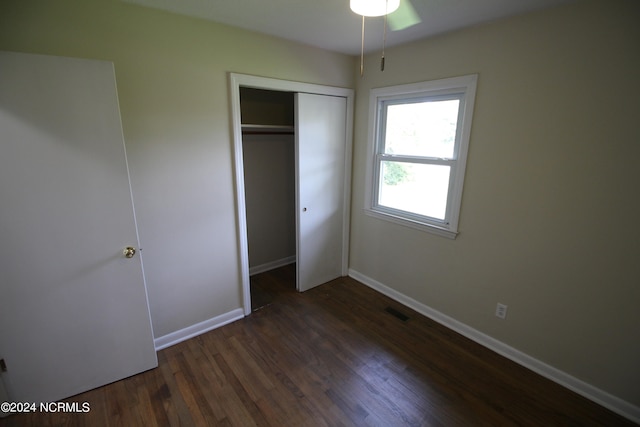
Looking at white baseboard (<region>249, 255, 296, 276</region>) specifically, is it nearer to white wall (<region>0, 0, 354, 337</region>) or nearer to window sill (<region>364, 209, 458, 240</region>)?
white wall (<region>0, 0, 354, 337</region>)

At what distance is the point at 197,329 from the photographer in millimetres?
2400

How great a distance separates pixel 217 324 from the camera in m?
2.50

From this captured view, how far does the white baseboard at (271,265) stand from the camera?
3.50 meters

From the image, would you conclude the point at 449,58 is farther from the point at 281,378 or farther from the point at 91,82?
the point at 281,378

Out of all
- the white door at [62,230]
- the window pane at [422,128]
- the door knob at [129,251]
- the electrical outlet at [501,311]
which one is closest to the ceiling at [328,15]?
the window pane at [422,128]

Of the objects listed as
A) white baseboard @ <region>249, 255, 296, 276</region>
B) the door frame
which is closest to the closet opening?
white baseboard @ <region>249, 255, 296, 276</region>

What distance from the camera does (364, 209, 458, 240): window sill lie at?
7.89ft

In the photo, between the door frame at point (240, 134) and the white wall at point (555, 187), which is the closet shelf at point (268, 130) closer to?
the door frame at point (240, 134)

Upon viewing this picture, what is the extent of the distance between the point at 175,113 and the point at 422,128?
1.96 meters

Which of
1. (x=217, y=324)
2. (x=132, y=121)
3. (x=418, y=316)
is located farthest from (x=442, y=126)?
(x=217, y=324)

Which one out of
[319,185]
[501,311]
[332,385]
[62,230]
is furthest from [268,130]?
[501,311]

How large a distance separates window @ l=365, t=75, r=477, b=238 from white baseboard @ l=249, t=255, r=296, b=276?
1350 millimetres

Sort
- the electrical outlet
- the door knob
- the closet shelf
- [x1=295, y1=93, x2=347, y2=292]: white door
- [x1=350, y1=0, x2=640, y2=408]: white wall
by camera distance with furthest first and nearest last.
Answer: the closet shelf
[x1=295, y1=93, x2=347, y2=292]: white door
the electrical outlet
the door knob
[x1=350, y1=0, x2=640, y2=408]: white wall

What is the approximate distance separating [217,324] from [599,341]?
2.72 metres
